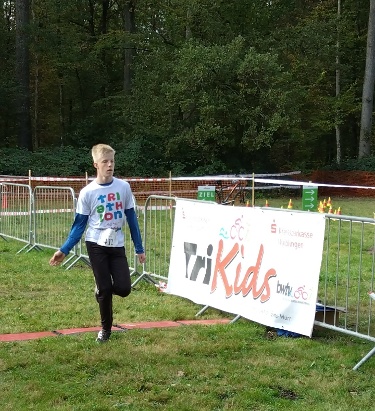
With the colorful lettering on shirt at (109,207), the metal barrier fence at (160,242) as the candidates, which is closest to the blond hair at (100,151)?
the colorful lettering on shirt at (109,207)

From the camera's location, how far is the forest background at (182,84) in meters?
29.3

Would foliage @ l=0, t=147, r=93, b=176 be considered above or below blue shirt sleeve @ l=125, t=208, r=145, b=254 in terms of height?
below

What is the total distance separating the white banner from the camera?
6375 mm

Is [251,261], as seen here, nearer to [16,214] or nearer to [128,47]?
[16,214]

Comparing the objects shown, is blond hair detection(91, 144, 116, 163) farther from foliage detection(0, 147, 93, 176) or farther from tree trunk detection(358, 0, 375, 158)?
tree trunk detection(358, 0, 375, 158)

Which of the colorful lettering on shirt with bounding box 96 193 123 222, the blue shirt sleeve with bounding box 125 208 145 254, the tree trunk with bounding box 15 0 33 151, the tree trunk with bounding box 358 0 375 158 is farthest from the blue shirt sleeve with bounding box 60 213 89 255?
the tree trunk with bounding box 358 0 375 158

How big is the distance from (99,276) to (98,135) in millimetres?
30102

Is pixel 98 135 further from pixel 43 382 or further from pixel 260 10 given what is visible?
pixel 43 382

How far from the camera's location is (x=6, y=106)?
3256 centimetres

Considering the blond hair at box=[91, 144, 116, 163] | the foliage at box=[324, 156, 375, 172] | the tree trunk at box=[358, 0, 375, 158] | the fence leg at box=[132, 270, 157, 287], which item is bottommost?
the fence leg at box=[132, 270, 157, 287]

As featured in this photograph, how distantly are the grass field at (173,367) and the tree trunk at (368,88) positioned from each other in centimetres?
3051

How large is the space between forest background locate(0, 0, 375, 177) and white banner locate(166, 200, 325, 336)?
67.6ft

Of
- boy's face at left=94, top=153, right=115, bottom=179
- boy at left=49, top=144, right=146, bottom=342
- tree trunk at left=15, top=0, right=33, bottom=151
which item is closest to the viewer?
boy's face at left=94, top=153, right=115, bottom=179

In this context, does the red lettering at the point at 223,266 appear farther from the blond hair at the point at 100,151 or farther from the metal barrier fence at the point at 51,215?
the metal barrier fence at the point at 51,215
